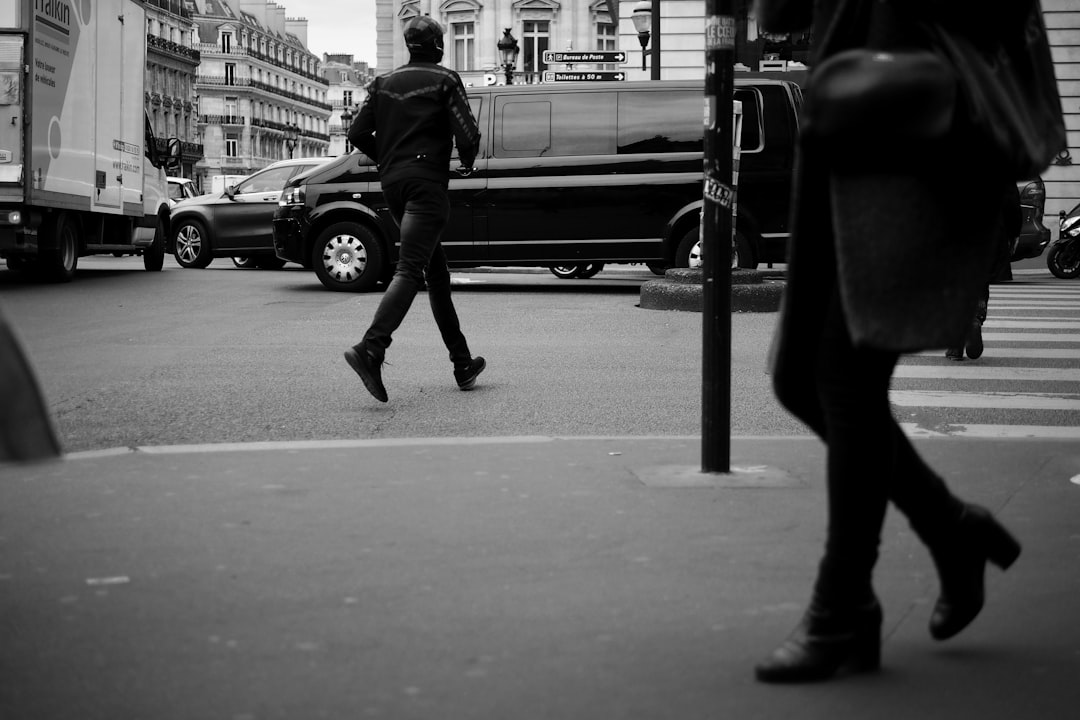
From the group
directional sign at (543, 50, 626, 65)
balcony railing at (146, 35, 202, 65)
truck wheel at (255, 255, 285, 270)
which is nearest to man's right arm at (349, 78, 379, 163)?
truck wheel at (255, 255, 285, 270)

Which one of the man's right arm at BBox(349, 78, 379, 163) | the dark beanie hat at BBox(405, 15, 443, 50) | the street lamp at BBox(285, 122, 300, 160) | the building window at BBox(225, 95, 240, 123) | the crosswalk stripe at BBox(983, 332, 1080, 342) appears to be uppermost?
the building window at BBox(225, 95, 240, 123)

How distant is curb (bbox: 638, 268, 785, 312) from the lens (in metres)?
12.6

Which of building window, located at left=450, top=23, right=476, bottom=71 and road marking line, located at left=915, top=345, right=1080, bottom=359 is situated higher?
A: building window, located at left=450, top=23, right=476, bottom=71

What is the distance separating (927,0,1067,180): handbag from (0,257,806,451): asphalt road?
296 cm

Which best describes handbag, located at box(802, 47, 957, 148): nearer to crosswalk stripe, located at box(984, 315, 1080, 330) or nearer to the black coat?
the black coat

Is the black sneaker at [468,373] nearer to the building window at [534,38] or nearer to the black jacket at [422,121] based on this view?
the black jacket at [422,121]

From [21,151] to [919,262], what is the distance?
13.3 meters

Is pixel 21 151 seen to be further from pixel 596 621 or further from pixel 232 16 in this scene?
pixel 232 16

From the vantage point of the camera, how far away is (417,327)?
1100cm

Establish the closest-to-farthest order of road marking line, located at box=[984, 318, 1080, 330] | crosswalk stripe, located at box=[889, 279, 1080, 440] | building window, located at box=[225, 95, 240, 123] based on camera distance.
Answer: crosswalk stripe, located at box=[889, 279, 1080, 440]
road marking line, located at box=[984, 318, 1080, 330]
building window, located at box=[225, 95, 240, 123]

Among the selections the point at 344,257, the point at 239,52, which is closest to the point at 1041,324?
the point at 344,257

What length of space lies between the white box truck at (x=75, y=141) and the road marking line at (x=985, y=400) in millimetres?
9948

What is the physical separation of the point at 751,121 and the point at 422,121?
791 centimetres

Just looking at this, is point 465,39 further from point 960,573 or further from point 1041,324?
point 960,573
